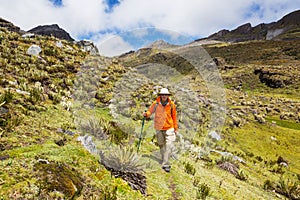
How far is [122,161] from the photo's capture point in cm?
618

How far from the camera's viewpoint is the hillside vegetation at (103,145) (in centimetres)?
506

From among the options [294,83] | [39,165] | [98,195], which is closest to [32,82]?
[39,165]

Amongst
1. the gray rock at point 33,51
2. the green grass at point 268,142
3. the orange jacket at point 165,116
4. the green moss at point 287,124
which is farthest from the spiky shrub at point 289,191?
the green moss at point 287,124

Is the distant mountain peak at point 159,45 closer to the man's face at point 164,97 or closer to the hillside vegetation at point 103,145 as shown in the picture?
the hillside vegetation at point 103,145

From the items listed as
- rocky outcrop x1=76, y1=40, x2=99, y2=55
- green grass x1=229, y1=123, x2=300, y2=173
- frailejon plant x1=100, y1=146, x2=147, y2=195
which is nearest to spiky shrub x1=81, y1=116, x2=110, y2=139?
frailejon plant x1=100, y1=146, x2=147, y2=195

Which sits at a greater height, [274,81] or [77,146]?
[274,81]

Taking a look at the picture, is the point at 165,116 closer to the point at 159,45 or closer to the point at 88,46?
the point at 159,45

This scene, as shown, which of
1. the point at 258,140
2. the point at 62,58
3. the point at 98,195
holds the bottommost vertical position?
the point at 258,140

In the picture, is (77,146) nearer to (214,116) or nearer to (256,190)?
(256,190)

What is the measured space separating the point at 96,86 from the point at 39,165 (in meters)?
11.5

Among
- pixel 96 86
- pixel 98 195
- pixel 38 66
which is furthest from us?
pixel 96 86

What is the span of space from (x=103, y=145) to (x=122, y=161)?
169 centimetres

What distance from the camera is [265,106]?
35.0 m

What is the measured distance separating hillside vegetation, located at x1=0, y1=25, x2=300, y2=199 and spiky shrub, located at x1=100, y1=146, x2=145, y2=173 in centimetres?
3
